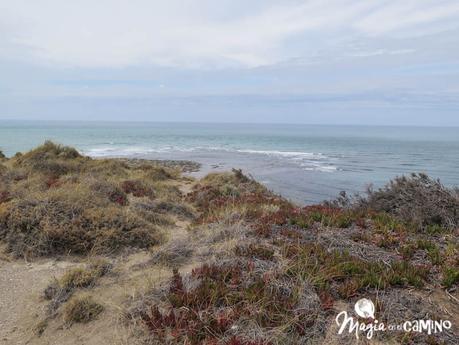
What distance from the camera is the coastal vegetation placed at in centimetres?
393

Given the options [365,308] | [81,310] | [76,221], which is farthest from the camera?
[76,221]

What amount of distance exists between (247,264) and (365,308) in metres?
1.68

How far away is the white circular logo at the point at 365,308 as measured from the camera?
12.9ft

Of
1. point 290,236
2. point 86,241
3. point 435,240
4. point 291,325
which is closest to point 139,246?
point 86,241

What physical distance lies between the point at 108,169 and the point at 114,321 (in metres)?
11.9

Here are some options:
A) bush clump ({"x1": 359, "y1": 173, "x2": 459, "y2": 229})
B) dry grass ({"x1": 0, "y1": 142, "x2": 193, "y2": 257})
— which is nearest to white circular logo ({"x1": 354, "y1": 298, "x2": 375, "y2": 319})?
bush clump ({"x1": 359, "y1": 173, "x2": 459, "y2": 229})

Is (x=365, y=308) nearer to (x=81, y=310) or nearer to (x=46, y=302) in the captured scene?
(x=81, y=310)

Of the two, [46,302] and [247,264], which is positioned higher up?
[247,264]

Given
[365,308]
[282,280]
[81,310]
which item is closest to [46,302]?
[81,310]

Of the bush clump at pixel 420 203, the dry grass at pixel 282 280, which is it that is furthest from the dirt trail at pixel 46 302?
the bush clump at pixel 420 203

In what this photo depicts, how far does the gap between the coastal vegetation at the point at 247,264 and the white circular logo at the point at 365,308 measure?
8 centimetres

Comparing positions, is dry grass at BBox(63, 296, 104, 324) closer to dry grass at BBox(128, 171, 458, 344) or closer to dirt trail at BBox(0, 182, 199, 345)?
dirt trail at BBox(0, 182, 199, 345)

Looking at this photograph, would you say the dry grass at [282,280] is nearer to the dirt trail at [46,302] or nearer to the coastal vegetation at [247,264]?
the coastal vegetation at [247,264]

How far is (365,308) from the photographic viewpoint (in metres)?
4.02
